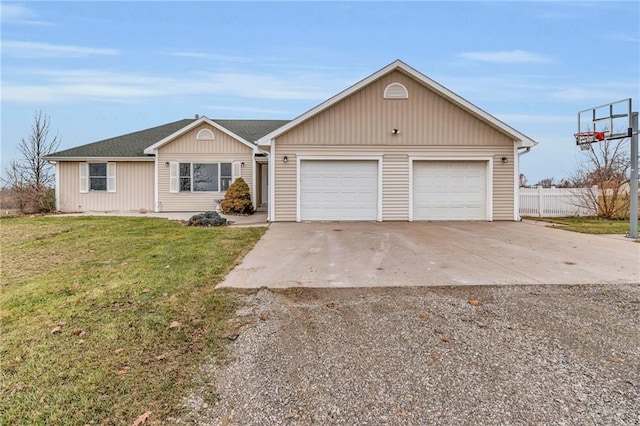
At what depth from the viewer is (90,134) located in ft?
83.5

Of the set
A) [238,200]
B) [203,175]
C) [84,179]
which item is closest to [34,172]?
[84,179]

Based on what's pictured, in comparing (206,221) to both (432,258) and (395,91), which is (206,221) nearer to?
(432,258)

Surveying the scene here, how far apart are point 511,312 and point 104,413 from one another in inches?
145

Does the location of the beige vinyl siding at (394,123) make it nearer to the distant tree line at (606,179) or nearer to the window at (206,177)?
the window at (206,177)

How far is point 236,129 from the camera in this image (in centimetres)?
1998

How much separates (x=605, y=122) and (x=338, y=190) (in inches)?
352

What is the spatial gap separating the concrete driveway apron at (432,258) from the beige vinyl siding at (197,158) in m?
7.61

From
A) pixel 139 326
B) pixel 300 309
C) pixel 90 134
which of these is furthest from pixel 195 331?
pixel 90 134

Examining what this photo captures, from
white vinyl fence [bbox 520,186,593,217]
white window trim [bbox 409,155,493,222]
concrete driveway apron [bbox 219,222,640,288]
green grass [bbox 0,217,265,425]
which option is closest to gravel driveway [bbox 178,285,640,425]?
green grass [bbox 0,217,265,425]

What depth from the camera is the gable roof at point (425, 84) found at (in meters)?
12.2

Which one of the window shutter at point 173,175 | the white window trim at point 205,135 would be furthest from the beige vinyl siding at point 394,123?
the window shutter at point 173,175

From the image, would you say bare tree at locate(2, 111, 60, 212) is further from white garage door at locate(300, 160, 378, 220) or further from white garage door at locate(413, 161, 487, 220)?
white garage door at locate(413, 161, 487, 220)

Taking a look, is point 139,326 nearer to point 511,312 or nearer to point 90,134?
point 511,312

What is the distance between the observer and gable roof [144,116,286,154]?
16.2 meters
